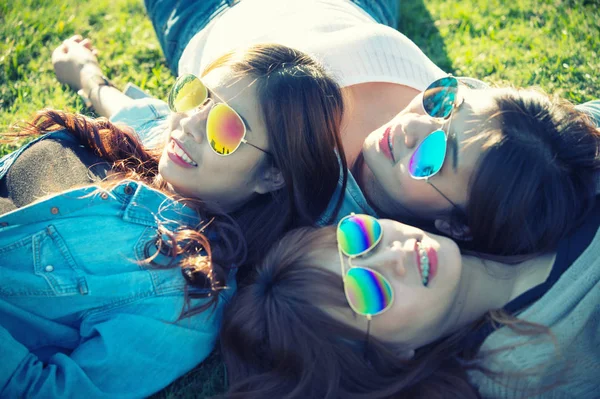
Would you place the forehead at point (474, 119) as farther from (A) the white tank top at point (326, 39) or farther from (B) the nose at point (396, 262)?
(A) the white tank top at point (326, 39)

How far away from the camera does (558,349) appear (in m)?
2.23

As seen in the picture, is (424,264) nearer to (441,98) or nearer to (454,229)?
(454,229)

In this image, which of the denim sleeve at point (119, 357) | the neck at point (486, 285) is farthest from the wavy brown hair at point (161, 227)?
the neck at point (486, 285)

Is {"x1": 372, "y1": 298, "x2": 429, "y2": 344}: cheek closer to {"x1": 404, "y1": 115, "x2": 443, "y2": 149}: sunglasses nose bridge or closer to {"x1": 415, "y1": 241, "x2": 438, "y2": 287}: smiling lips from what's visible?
{"x1": 415, "y1": 241, "x2": 438, "y2": 287}: smiling lips

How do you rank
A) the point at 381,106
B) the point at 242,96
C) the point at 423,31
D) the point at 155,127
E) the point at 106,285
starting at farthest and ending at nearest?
1. the point at 423,31
2. the point at 155,127
3. the point at 381,106
4. the point at 242,96
5. the point at 106,285

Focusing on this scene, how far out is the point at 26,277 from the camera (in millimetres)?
2418

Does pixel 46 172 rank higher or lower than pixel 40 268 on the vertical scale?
higher

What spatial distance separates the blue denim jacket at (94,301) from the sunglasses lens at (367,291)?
77 centimetres

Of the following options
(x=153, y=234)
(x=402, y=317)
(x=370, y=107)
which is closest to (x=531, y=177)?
(x=402, y=317)

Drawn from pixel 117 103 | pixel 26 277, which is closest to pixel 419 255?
pixel 26 277

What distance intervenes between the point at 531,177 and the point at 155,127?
7.52ft

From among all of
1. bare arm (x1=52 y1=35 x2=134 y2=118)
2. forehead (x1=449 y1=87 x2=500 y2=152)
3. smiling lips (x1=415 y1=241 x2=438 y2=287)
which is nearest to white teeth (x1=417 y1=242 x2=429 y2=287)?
smiling lips (x1=415 y1=241 x2=438 y2=287)

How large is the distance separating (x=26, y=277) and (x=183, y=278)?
0.71 metres

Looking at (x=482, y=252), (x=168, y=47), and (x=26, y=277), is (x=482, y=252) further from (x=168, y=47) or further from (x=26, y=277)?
(x=168, y=47)
